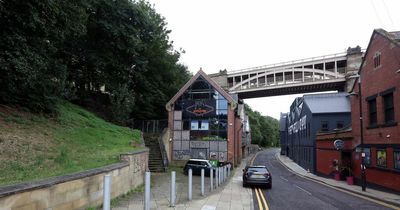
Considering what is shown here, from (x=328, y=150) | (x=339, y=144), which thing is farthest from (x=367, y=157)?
(x=328, y=150)

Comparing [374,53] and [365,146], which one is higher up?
[374,53]

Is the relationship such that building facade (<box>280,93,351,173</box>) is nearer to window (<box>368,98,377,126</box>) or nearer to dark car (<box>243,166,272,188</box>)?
window (<box>368,98,377,126</box>)

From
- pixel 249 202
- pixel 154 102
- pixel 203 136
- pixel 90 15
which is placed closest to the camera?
pixel 249 202

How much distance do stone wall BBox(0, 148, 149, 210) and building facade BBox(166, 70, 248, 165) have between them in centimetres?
2371

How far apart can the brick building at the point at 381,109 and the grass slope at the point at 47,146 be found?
15369 mm

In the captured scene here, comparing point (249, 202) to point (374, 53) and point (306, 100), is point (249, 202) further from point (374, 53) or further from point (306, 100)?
point (306, 100)

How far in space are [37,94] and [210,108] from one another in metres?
21.5

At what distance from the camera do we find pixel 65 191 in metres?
9.66

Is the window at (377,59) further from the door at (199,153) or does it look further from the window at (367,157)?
the door at (199,153)

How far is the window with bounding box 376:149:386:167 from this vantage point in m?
21.0

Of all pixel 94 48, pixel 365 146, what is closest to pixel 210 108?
pixel 94 48

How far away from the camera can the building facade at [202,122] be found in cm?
3878

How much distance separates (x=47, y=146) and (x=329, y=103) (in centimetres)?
3300

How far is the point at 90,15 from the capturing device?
1383 inches
